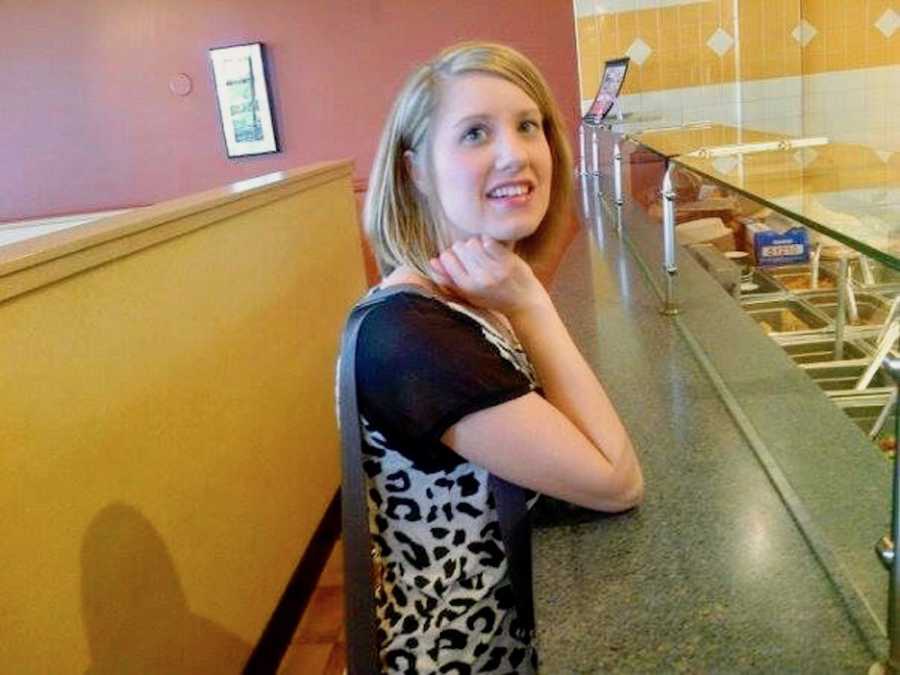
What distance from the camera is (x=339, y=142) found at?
547cm

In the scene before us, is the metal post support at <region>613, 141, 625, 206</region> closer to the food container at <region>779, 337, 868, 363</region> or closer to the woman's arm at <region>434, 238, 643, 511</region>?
the food container at <region>779, 337, 868, 363</region>

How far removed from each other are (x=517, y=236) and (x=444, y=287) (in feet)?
0.38

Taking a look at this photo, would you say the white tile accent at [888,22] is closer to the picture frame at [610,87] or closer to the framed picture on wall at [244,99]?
the picture frame at [610,87]

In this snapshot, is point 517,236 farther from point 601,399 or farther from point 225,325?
point 225,325

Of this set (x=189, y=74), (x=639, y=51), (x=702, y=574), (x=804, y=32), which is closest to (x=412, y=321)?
(x=702, y=574)

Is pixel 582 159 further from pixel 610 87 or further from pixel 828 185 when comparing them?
pixel 828 185

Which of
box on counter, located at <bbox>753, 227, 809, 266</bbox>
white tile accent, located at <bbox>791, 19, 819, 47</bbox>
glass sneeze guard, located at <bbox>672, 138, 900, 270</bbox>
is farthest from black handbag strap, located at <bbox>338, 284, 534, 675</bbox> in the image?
white tile accent, located at <bbox>791, 19, 819, 47</bbox>

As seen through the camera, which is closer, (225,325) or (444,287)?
(444,287)

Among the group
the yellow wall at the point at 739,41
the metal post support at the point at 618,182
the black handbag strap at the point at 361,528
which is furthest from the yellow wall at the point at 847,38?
the black handbag strap at the point at 361,528

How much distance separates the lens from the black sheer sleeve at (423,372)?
799 mm

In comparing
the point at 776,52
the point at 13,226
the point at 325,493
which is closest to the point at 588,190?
the point at 776,52

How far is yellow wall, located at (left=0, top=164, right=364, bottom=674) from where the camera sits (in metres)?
1.44

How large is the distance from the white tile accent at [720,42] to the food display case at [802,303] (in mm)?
2182

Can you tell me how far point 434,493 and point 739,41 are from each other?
3758mm
